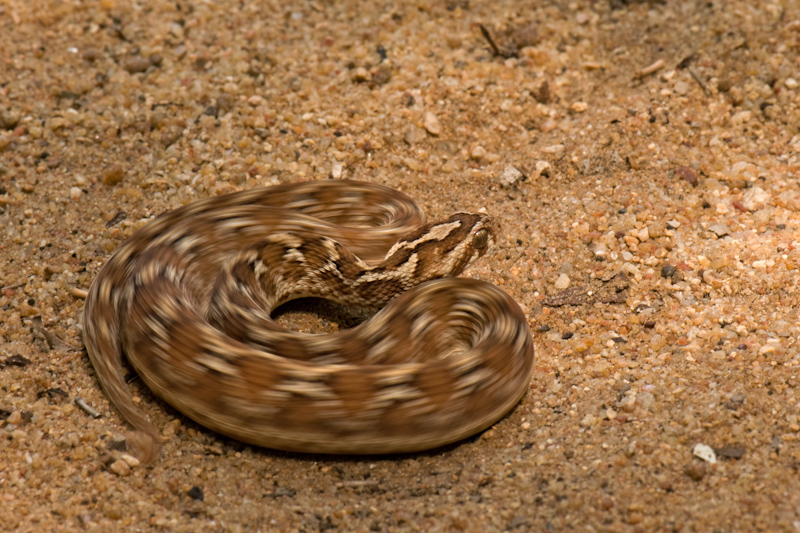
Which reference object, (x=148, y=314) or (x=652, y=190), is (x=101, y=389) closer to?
(x=148, y=314)

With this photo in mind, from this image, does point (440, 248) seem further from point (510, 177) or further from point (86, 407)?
point (86, 407)

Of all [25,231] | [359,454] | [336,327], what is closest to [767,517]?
[359,454]

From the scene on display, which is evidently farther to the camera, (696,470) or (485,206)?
(485,206)

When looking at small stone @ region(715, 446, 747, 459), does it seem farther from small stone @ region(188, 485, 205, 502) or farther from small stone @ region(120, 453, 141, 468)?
small stone @ region(120, 453, 141, 468)

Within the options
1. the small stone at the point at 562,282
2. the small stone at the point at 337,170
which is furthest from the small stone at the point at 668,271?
the small stone at the point at 337,170

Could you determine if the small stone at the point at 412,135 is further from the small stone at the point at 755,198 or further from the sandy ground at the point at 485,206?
the small stone at the point at 755,198

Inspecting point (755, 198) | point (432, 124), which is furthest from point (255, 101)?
point (755, 198)
